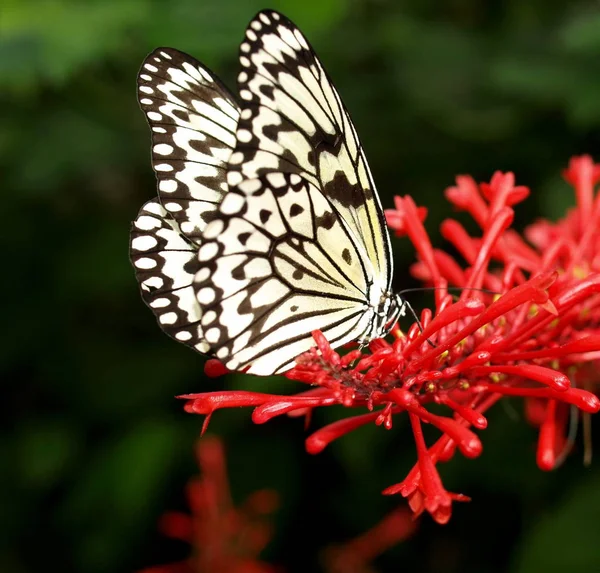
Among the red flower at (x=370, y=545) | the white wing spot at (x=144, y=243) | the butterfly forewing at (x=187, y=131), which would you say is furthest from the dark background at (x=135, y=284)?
the white wing spot at (x=144, y=243)

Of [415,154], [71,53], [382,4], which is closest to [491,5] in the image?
[382,4]

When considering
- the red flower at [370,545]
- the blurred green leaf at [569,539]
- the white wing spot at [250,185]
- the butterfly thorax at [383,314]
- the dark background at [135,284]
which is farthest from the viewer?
the red flower at [370,545]

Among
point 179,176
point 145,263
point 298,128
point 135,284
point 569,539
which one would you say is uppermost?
point 298,128

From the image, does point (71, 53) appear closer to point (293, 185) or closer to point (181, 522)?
point (293, 185)

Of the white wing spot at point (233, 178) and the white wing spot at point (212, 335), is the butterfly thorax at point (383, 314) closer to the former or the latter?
the white wing spot at point (212, 335)

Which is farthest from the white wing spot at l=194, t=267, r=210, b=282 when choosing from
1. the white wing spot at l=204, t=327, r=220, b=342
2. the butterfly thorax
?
the butterfly thorax

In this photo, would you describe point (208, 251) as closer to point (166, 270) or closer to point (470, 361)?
point (166, 270)

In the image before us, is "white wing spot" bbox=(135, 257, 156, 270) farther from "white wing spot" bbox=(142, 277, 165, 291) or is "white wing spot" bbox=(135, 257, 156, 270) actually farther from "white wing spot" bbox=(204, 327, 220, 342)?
"white wing spot" bbox=(204, 327, 220, 342)

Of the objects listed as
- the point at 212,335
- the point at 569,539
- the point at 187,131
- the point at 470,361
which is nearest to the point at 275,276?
the point at 212,335
